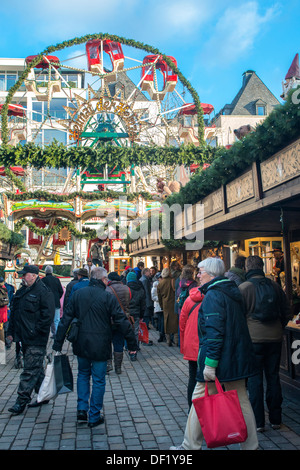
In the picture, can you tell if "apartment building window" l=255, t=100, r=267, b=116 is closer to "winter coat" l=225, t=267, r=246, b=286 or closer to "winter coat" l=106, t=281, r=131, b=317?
"winter coat" l=106, t=281, r=131, b=317

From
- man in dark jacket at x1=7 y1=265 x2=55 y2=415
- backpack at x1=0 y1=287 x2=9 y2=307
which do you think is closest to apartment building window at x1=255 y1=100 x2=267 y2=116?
backpack at x1=0 y1=287 x2=9 y2=307

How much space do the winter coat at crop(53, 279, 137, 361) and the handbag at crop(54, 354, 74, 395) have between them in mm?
158

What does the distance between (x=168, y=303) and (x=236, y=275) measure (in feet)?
14.1

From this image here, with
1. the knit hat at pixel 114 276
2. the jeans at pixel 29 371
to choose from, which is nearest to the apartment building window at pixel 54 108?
the knit hat at pixel 114 276

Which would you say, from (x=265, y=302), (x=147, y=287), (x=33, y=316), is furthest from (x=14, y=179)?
(x=265, y=302)

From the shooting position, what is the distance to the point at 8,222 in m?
30.0

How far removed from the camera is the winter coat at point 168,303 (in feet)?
33.9

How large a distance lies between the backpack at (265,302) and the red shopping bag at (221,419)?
4.89ft

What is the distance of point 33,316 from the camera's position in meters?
5.61

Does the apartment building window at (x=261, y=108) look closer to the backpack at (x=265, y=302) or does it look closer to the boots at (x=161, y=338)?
the boots at (x=161, y=338)

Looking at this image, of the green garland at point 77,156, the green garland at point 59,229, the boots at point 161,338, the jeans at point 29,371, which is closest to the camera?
the jeans at point 29,371

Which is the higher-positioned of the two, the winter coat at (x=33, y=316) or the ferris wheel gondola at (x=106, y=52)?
the ferris wheel gondola at (x=106, y=52)

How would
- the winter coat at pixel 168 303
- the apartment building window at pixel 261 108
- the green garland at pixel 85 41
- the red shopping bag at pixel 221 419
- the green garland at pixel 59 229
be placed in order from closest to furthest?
the red shopping bag at pixel 221 419, the winter coat at pixel 168 303, the green garland at pixel 85 41, the green garland at pixel 59 229, the apartment building window at pixel 261 108
